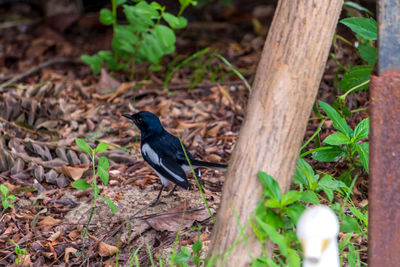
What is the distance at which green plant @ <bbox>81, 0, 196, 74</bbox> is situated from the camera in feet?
15.7

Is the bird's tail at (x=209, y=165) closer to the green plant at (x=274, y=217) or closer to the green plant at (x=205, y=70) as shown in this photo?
the green plant at (x=274, y=217)

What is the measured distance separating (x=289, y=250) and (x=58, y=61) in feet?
15.3

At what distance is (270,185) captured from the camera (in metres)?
2.28

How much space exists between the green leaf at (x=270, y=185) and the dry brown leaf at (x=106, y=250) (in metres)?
1.21

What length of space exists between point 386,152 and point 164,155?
5.83 feet

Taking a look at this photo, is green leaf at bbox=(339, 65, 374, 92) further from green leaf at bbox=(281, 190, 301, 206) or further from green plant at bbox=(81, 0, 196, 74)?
green plant at bbox=(81, 0, 196, 74)

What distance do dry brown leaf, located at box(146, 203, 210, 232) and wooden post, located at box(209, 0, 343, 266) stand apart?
2.84 feet

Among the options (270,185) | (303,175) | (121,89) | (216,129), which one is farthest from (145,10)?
(270,185)

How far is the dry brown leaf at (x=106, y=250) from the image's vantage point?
10.1 feet

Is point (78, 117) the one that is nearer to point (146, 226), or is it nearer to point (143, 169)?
point (143, 169)

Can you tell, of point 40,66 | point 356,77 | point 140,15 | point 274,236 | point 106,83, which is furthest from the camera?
point 40,66

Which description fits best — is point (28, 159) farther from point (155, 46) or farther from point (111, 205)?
point (155, 46)

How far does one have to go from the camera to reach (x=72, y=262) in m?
3.08

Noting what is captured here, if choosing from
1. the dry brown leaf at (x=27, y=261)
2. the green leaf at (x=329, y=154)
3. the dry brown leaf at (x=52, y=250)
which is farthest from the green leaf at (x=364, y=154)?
the dry brown leaf at (x=27, y=261)
